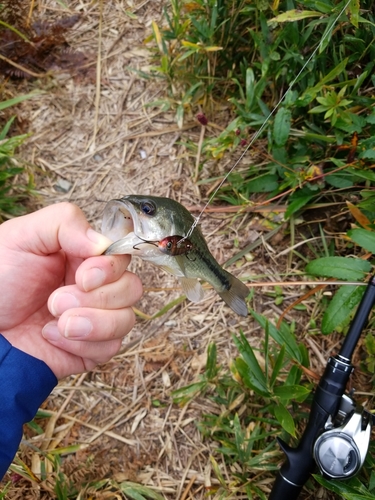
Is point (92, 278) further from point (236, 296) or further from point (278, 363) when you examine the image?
point (278, 363)

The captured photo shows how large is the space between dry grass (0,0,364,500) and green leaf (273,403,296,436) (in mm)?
444

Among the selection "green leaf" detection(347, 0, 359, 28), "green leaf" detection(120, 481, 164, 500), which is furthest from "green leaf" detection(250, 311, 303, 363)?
"green leaf" detection(347, 0, 359, 28)

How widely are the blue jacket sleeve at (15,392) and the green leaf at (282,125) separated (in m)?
1.77

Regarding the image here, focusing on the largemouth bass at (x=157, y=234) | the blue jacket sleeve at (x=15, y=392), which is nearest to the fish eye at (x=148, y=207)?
the largemouth bass at (x=157, y=234)

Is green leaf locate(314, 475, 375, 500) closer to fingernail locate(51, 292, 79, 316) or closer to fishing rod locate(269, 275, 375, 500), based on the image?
fishing rod locate(269, 275, 375, 500)

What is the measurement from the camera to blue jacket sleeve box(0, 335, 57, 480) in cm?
181

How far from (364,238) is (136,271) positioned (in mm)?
1535

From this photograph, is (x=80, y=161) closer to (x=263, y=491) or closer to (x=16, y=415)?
(x=16, y=415)

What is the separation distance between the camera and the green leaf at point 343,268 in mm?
2135

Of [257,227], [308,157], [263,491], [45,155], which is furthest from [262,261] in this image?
[45,155]

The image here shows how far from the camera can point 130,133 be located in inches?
138

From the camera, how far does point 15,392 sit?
5.99 feet

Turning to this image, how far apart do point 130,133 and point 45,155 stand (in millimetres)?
703

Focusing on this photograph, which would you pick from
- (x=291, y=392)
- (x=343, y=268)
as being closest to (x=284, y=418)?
(x=291, y=392)
